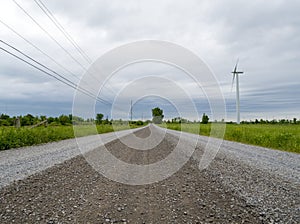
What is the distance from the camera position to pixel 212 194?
5113 millimetres

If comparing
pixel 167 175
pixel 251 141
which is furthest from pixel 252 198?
pixel 251 141

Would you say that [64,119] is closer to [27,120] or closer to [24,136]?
[27,120]

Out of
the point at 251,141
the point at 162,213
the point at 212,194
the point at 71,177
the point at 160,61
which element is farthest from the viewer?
the point at 251,141

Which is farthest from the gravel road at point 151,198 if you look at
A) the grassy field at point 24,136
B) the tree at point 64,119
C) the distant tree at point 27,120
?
the tree at point 64,119

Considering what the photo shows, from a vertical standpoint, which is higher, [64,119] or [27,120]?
[64,119]

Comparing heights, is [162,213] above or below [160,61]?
below

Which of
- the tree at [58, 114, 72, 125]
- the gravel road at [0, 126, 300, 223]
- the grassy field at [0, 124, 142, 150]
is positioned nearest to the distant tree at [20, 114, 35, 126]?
the tree at [58, 114, 72, 125]

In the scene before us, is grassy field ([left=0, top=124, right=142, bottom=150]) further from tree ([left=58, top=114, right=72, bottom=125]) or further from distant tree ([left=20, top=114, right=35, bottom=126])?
tree ([left=58, top=114, right=72, bottom=125])

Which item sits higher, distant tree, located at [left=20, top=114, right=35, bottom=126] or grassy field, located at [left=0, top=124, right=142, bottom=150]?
distant tree, located at [left=20, top=114, right=35, bottom=126]

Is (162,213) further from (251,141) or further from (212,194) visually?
(251,141)

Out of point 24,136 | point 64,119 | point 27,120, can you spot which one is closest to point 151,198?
point 24,136

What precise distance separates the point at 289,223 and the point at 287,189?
2.17m

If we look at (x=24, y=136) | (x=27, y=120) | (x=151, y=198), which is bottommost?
(x=151, y=198)

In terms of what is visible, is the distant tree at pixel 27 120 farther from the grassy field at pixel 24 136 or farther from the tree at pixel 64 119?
the grassy field at pixel 24 136
